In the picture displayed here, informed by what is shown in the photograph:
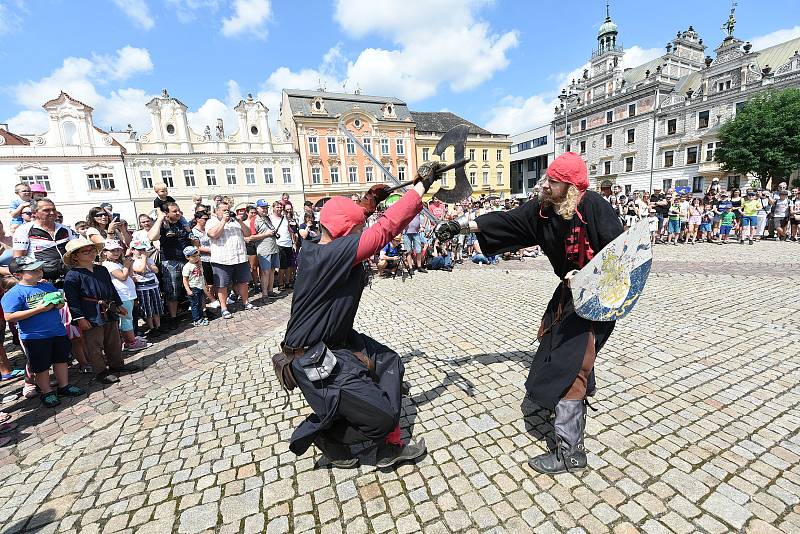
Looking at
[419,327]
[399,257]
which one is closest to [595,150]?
[399,257]

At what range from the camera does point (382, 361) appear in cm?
258

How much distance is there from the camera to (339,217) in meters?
2.26

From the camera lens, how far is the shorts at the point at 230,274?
6.63 meters

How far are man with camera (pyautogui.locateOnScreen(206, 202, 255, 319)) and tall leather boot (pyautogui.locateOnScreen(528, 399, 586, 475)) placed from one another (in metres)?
5.94

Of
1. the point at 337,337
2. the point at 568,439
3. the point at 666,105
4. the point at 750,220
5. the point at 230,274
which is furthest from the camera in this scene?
the point at 666,105

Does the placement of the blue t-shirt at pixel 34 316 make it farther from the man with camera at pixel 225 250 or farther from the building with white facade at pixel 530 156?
the building with white facade at pixel 530 156

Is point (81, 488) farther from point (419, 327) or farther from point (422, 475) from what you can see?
point (419, 327)

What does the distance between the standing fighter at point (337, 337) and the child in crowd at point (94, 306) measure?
3140 millimetres

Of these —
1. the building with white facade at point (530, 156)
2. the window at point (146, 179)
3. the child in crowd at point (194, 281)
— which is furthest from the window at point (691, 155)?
the window at point (146, 179)

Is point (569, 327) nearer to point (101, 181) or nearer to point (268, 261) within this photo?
point (268, 261)

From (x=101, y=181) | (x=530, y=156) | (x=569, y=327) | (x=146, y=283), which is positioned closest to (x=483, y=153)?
(x=530, y=156)

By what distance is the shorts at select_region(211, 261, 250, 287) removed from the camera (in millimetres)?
6629

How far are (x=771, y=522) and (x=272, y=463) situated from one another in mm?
3075

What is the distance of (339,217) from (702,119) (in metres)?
49.6
